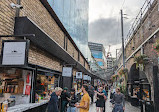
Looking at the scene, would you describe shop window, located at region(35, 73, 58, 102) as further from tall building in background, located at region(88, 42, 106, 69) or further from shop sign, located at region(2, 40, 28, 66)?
tall building in background, located at region(88, 42, 106, 69)

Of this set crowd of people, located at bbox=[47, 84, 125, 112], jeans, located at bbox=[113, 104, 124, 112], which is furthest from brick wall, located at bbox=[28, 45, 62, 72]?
jeans, located at bbox=[113, 104, 124, 112]

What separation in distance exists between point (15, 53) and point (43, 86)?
4058mm

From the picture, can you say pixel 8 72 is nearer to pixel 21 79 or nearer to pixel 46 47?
pixel 21 79

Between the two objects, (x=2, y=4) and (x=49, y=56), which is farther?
(x=49, y=56)

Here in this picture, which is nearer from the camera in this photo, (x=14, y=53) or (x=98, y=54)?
(x=14, y=53)

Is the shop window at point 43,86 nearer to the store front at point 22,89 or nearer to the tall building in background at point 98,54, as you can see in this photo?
the store front at point 22,89

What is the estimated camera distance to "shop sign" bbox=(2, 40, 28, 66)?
12.2ft

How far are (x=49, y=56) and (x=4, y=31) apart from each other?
3723mm

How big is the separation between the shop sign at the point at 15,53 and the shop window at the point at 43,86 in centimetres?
303

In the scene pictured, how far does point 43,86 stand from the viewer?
749 centimetres

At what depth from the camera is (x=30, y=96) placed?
231 inches

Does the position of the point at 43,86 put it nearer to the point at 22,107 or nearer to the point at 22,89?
the point at 22,89

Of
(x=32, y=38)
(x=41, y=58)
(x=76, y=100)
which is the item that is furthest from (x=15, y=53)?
(x=76, y=100)

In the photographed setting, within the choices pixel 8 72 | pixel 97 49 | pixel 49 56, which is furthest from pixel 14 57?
pixel 97 49
